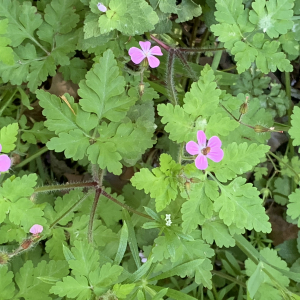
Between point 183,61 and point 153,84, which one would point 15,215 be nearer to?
point 153,84

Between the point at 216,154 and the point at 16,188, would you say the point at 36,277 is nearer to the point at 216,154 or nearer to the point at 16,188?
the point at 16,188

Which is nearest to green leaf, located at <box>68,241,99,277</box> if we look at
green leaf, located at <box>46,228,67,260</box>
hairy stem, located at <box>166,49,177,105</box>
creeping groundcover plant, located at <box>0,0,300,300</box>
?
creeping groundcover plant, located at <box>0,0,300,300</box>

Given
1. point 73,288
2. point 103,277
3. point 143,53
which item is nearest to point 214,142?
point 143,53

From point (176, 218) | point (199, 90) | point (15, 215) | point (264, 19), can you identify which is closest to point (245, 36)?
point (264, 19)

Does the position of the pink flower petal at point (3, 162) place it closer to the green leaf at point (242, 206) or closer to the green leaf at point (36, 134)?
the green leaf at point (36, 134)

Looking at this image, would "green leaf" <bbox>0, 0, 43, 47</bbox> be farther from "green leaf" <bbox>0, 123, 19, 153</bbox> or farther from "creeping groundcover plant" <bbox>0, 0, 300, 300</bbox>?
"green leaf" <bbox>0, 123, 19, 153</bbox>
